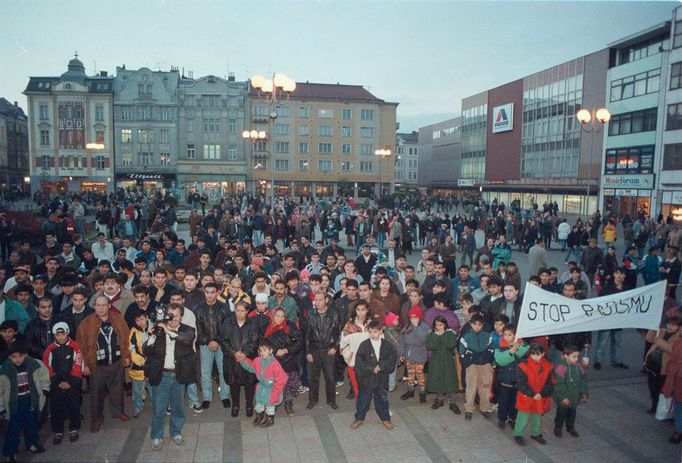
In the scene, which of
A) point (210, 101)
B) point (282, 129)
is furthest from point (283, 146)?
point (210, 101)

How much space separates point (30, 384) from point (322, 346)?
4038mm

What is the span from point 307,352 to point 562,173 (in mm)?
49940

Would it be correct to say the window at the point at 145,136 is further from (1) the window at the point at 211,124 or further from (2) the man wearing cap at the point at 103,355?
(2) the man wearing cap at the point at 103,355

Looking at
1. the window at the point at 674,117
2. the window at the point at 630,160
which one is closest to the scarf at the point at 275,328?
the window at the point at 674,117

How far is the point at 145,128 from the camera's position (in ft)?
202

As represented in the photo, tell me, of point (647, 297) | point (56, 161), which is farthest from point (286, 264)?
point (56, 161)

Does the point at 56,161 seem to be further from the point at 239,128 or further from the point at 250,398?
the point at 250,398

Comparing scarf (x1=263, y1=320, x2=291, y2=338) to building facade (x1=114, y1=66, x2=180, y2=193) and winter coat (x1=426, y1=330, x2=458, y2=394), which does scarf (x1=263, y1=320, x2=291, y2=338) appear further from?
building facade (x1=114, y1=66, x2=180, y2=193)

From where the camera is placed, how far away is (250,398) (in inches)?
294

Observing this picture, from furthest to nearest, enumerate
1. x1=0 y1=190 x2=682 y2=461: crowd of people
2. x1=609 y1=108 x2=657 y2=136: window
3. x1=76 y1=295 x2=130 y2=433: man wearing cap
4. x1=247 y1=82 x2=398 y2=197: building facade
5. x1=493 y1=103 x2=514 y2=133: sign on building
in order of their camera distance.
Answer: x1=247 y1=82 x2=398 y2=197: building facade
x1=493 y1=103 x2=514 y2=133: sign on building
x1=609 y1=108 x2=657 y2=136: window
x1=76 y1=295 x2=130 y2=433: man wearing cap
x1=0 y1=190 x2=682 y2=461: crowd of people

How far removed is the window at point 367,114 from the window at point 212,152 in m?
20.2

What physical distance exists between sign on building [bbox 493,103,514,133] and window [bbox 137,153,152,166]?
Result: 148 ft

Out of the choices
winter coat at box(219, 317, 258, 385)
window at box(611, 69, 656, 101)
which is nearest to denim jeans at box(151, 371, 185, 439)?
winter coat at box(219, 317, 258, 385)

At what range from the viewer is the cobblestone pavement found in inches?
251
